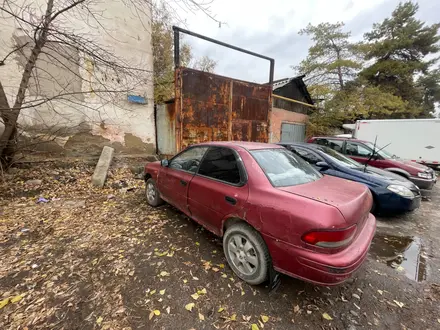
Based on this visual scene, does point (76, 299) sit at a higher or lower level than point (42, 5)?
lower

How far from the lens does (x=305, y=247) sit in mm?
1589

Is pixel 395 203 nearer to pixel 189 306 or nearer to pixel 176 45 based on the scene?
pixel 189 306

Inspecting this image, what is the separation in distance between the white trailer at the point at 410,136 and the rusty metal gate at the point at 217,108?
17.8 feet

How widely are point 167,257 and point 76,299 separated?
935 millimetres

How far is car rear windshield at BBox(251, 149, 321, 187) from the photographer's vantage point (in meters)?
2.10

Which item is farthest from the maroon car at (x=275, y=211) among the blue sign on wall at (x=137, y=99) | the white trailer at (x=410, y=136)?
the white trailer at (x=410, y=136)

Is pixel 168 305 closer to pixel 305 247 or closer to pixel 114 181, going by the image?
pixel 305 247

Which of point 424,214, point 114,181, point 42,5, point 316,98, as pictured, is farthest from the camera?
point 316,98

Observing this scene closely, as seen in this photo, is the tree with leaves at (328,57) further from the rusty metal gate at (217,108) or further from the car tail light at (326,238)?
the car tail light at (326,238)

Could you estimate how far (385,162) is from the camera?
5.42 m

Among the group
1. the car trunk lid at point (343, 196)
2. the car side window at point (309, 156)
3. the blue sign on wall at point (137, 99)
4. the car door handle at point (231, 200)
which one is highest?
the blue sign on wall at point (137, 99)

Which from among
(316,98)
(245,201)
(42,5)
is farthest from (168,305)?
(316,98)

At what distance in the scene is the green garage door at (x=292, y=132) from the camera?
35.0ft

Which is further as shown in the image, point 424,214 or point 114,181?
point 114,181
